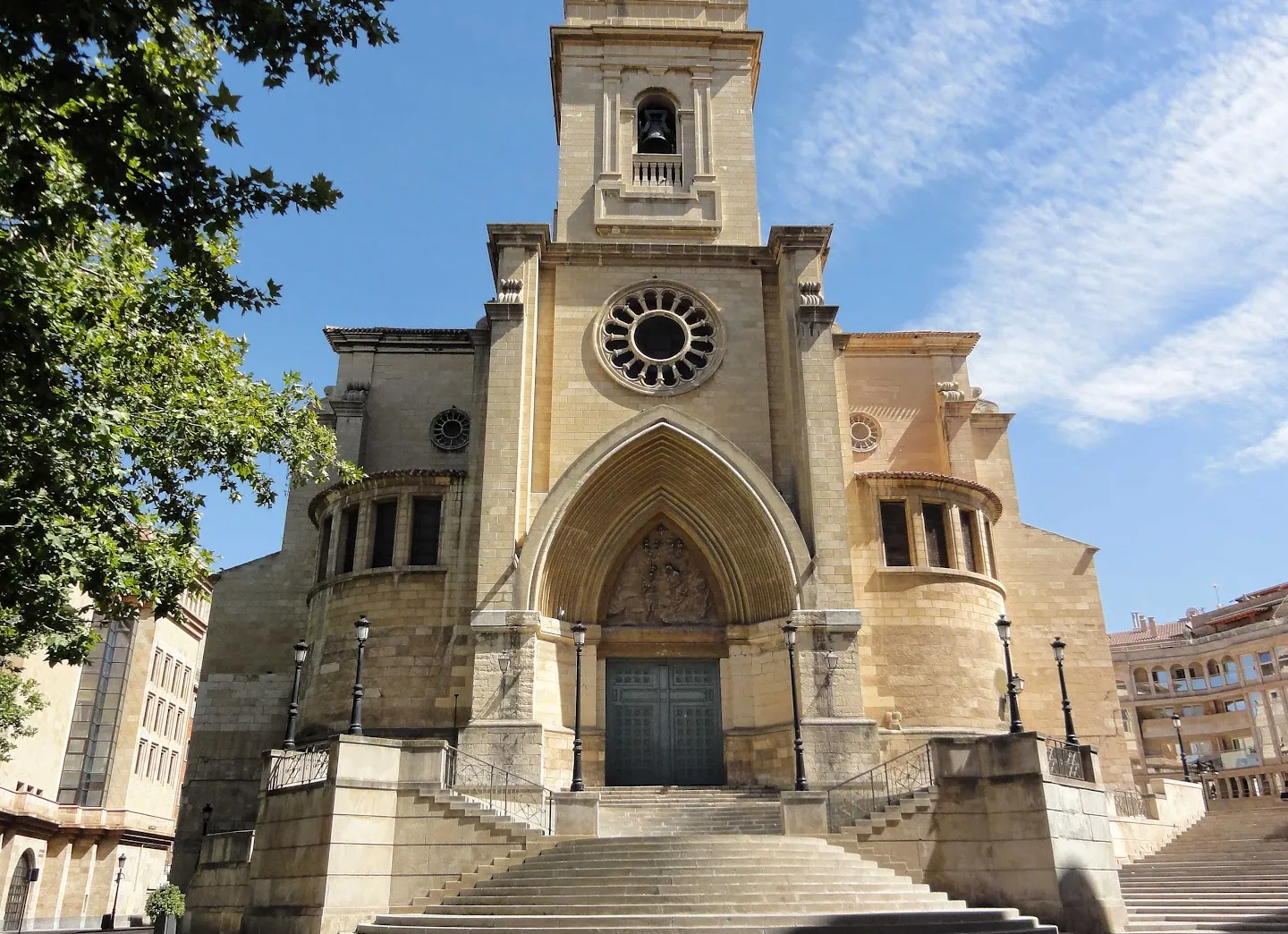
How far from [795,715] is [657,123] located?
18.3m

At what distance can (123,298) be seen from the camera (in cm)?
1330

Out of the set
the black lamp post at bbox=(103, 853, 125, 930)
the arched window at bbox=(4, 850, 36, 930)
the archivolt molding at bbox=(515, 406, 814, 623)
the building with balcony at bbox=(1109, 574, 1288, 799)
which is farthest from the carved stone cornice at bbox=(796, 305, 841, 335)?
the black lamp post at bbox=(103, 853, 125, 930)

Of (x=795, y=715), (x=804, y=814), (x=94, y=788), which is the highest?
(x=94, y=788)

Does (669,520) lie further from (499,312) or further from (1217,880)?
(1217,880)

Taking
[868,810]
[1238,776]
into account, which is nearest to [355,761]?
[868,810]

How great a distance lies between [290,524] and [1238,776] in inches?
1967

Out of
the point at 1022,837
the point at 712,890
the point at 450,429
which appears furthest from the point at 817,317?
the point at 712,890

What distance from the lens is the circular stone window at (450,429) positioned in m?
28.0

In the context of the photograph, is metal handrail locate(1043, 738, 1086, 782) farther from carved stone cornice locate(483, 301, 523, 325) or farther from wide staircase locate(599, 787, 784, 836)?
carved stone cornice locate(483, 301, 523, 325)

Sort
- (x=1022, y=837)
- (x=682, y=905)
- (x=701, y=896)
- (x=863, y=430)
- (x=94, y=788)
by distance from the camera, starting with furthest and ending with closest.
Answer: (x=94, y=788)
(x=863, y=430)
(x=1022, y=837)
(x=701, y=896)
(x=682, y=905)

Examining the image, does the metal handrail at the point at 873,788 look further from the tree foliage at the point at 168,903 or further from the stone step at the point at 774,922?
the tree foliage at the point at 168,903

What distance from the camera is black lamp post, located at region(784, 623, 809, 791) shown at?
1816 centimetres

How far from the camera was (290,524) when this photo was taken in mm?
26969

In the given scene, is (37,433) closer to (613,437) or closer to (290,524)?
(613,437)
